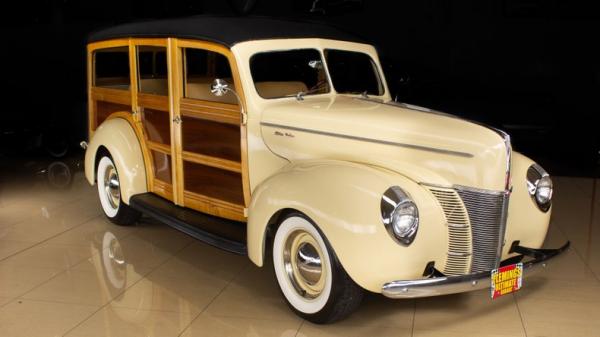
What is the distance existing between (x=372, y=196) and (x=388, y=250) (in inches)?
10.2

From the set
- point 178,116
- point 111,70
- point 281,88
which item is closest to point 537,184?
point 281,88

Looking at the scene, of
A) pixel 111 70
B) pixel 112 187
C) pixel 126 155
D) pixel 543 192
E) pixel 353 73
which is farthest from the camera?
pixel 111 70

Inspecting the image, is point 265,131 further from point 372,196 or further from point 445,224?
point 445,224

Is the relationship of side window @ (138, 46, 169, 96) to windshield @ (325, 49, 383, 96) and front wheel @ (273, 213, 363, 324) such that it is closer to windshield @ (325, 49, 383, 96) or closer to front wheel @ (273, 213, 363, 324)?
windshield @ (325, 49, 383, 96)

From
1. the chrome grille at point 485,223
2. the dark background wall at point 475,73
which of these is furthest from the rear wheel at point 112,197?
the dark background wall at point 475,73

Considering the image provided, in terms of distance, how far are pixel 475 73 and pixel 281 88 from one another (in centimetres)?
589

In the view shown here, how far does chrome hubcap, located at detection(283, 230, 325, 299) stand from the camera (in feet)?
10.8

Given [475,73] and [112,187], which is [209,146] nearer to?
[112,187]

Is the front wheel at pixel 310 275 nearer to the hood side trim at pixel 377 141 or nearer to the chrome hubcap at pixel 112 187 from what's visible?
the hood side trim at pixel 377 141

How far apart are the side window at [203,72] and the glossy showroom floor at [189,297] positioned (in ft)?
3.62

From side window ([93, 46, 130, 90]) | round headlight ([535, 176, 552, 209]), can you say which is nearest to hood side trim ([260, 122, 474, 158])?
round headlight ([535, 176, 552, 209])

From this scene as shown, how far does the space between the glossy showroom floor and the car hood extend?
804 mm

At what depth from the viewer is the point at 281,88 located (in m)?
4.22

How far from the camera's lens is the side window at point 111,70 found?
5.45 metres
